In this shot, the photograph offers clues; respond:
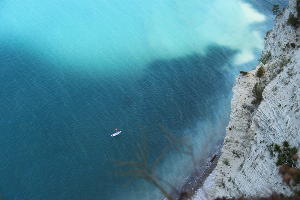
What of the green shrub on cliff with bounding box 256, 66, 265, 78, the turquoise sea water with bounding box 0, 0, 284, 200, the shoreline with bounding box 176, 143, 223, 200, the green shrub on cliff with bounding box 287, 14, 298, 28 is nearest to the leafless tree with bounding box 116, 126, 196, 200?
the shoreline with bounding box 176, 143, 223, 200

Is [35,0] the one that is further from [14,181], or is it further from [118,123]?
[14,181]

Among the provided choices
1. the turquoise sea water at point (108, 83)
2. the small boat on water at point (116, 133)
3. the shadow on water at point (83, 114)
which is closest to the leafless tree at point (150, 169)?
the turquoise sea water at point (108, 83)

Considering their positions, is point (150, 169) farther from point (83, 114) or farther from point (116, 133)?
point (83, 114)

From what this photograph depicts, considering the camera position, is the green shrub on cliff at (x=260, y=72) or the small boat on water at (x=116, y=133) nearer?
the green shrub on cliff at (x=260, y=72)

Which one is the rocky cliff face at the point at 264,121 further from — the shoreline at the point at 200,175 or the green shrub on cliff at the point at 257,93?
the shoreline at the point at 200,175

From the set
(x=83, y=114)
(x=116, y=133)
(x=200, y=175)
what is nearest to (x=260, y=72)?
(x=200, y=175)

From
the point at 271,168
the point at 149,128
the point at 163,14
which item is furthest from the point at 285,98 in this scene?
the point at 163,14

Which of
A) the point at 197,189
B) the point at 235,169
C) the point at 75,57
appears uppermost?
the point at 75,57
